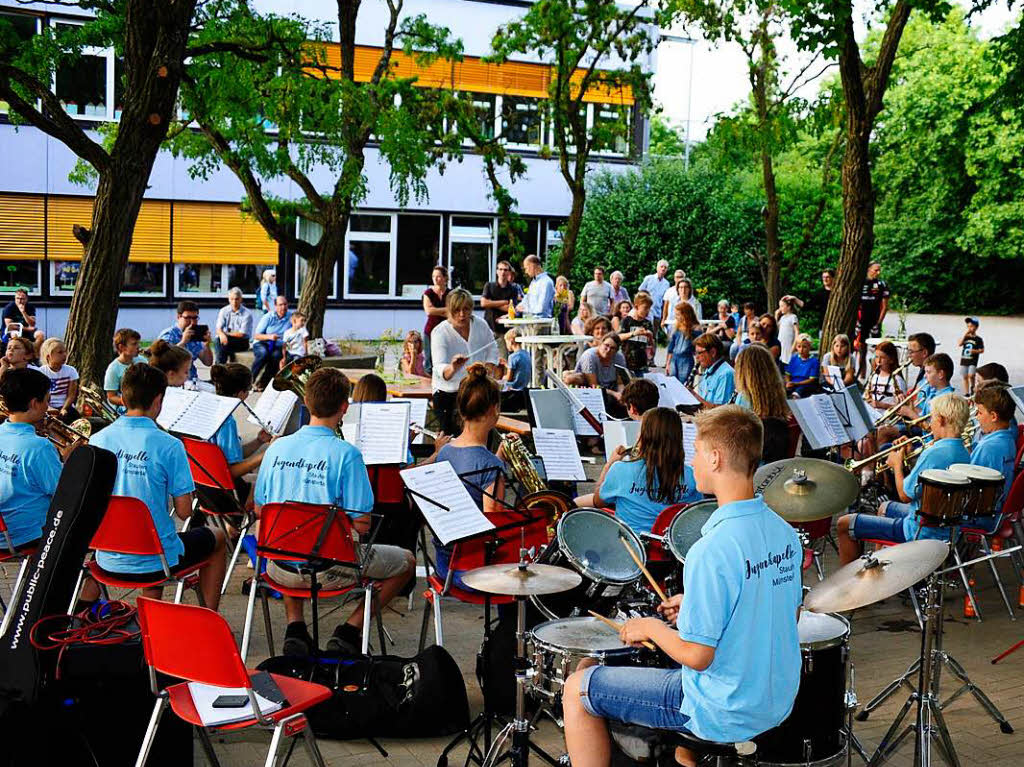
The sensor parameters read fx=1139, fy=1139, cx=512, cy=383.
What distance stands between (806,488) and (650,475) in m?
0.86

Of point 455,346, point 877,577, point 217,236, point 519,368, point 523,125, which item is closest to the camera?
point 877,577

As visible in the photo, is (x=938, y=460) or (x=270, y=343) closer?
(x=938, y=460)

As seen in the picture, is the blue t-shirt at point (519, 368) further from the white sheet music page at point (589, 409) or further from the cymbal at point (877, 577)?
the cymbal at point (877, 577)

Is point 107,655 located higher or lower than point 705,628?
lower

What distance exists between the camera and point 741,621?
347 centimetres

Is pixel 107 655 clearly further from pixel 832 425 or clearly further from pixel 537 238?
pixel 537 238

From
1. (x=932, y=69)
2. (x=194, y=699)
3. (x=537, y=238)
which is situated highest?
(x=932, y=69)

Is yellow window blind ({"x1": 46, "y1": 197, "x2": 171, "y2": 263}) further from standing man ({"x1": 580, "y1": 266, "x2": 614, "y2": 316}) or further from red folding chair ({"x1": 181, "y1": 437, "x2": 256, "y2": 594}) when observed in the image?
red folding chair ({"x1": 181, "y1": 437, "x2": 256, "y2": 594})

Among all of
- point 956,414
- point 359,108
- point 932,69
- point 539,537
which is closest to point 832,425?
point 956,414

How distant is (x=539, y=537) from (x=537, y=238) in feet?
75.8

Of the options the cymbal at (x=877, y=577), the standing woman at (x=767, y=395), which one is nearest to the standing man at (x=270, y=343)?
the standing woman at (x=767, y=395)

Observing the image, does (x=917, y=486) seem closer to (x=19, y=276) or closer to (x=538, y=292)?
(x=538, y=292)

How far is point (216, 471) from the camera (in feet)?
21.2

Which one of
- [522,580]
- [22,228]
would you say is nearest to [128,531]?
[522,580]
